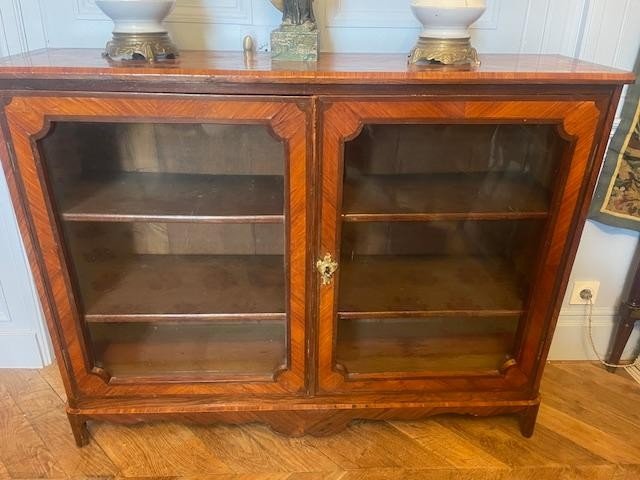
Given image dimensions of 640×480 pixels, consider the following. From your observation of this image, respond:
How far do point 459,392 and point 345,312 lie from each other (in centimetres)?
38

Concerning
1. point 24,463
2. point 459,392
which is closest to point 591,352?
point 459,392

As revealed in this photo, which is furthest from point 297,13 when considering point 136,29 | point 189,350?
point 189,350

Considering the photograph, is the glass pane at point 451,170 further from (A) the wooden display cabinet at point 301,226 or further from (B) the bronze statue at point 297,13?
(B) the bronze statue at point 297,13

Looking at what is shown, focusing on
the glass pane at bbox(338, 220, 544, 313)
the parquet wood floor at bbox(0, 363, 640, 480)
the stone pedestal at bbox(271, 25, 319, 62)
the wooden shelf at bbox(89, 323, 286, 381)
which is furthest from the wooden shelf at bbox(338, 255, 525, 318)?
the stone pedestal at bbox(271, 25, 319, 62)

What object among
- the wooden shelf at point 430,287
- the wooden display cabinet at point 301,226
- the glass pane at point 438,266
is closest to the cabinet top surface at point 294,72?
the wooden display cabinet at point 301,226

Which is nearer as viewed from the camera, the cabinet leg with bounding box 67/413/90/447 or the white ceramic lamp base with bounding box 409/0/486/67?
the white ceramic lamp base with bounding box 409/0/486/67

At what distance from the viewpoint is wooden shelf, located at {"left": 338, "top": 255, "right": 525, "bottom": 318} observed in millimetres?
1264

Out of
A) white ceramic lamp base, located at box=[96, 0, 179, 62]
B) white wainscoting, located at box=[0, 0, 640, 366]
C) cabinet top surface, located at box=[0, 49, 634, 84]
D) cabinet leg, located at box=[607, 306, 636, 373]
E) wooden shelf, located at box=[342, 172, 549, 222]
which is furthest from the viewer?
cabinet leg, located at box=[607, 306, 636, 373]

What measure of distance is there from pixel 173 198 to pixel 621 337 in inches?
53.2

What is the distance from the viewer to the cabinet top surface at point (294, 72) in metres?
0.95

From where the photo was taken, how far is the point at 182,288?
130 cm

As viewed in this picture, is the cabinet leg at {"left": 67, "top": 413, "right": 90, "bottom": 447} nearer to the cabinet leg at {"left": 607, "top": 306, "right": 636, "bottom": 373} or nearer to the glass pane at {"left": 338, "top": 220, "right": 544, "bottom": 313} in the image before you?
the glass pane at {"left": 338, "top": 220, "right": 544, "bottom": 313}

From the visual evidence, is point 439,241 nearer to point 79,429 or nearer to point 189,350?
point 189,350

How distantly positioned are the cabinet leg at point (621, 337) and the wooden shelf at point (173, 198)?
1.11 m
